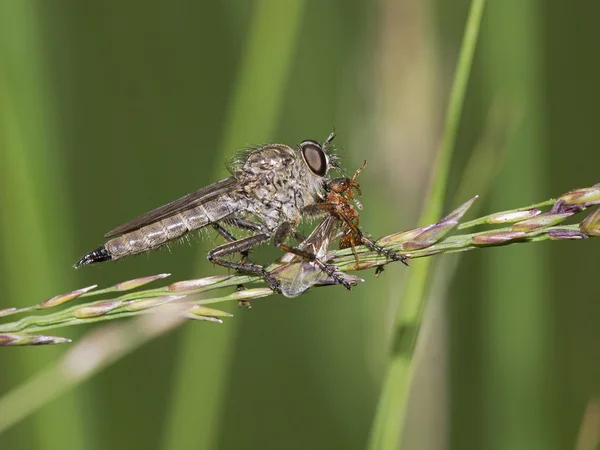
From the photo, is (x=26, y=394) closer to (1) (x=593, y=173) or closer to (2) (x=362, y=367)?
(2) (x=362, y=367)

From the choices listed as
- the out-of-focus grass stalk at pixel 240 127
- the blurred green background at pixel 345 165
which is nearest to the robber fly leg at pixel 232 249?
the blurred green background at pixel 345 165

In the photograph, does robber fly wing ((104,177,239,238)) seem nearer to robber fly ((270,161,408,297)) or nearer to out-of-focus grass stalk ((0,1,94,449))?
out-of-focus grass stalk ((0,1,94,449))

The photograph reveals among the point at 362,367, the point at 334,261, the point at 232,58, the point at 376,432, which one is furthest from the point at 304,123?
the point at 376,432

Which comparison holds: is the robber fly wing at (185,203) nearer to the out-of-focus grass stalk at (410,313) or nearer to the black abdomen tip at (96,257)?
the black abdomen tip at (96,257)

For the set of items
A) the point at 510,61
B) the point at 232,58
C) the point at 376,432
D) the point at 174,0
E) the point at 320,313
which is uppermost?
the point at 174,0

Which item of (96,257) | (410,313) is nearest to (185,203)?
(96,257)

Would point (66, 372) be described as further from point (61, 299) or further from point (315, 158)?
point (315, 158)
